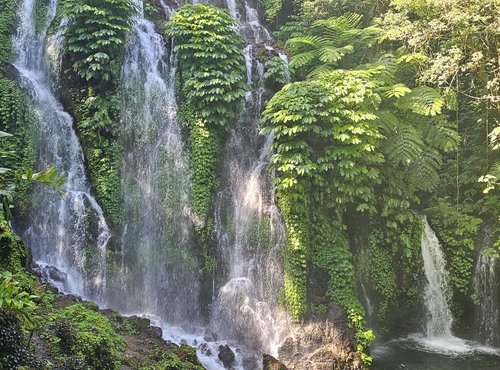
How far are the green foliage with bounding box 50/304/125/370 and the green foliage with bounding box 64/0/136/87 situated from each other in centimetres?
697

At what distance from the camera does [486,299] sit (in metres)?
11.8

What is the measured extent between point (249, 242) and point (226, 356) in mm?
2995

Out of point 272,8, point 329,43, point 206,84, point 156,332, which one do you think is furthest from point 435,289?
point 272,8

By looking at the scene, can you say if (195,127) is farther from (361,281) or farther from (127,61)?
(361,281)

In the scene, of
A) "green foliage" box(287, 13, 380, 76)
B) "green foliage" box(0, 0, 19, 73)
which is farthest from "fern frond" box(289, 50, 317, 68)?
"green foliage" box(0, 0, 19, 73)

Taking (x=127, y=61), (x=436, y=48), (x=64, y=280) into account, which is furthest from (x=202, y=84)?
A: (x=436, y=48)

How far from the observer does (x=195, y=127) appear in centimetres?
1232

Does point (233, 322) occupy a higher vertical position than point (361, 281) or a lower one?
lower

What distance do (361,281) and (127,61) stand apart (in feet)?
30.1

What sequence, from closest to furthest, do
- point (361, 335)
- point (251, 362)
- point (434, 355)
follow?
point (251, 362) → point (361, 335) → point (434, 355)

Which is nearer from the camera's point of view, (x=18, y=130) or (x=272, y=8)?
(x=18, y=130)

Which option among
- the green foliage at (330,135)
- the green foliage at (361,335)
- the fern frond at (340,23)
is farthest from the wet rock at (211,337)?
the fern frond at (340,23)

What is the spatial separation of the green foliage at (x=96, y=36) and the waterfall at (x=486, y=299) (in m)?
11.5

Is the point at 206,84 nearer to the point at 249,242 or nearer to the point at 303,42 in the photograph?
the point at 303,42
